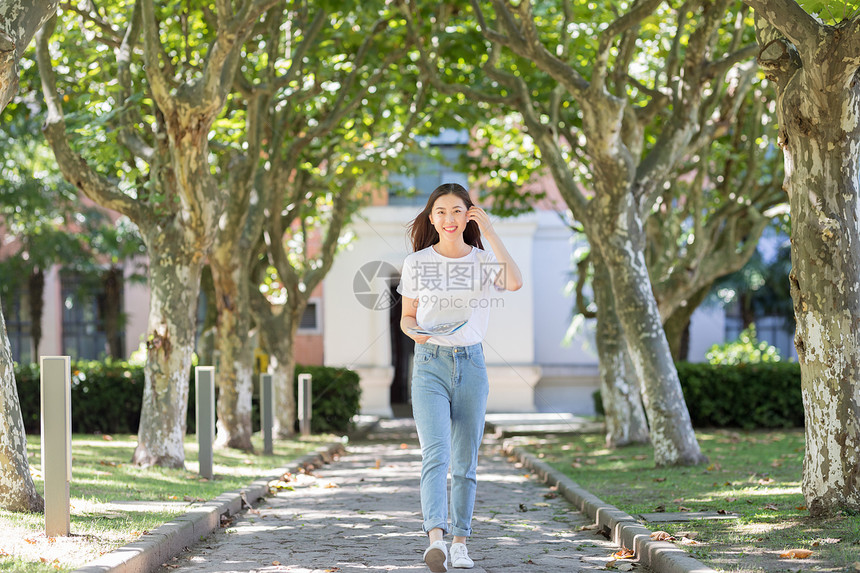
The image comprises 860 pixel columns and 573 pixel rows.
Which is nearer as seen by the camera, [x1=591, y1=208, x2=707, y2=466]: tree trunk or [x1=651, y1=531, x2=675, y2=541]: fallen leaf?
[x1=651, y1=531, x2=675, y2=541]: fallen leaf

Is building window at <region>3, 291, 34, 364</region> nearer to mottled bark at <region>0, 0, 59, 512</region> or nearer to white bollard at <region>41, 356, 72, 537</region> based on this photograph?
mottled bark at <region>0, 0, 59, 512</region>

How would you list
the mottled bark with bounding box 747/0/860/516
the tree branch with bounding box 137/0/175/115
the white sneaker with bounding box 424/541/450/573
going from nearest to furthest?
the white sneaker with bounding box 424/541/450/573 → the mottled bark with bounding box 747/0/860/516 → the tree branch with bounding box 137/0/175/115

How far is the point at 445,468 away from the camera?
5.18 metres

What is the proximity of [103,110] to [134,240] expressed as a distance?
48.6 ft

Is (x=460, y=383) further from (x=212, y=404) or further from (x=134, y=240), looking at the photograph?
(x=134, y=240)

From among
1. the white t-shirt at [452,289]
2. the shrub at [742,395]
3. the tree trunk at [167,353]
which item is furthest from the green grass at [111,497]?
the shrub at [742,395]

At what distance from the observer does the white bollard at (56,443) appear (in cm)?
575

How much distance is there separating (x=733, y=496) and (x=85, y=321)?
27.0 m

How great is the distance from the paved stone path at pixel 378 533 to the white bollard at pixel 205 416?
2.40 ft

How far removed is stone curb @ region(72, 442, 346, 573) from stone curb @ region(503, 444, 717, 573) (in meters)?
2.89

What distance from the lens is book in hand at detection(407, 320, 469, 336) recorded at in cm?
522

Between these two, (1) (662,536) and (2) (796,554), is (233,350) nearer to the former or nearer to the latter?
(1) (662,536)

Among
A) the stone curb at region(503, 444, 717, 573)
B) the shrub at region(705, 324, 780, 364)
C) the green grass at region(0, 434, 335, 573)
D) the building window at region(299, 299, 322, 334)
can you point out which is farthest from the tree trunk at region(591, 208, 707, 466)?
the building window at region(299, 299, 322, 334)

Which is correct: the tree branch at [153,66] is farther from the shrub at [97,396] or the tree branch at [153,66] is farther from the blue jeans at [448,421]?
the shrub at [97,396]
